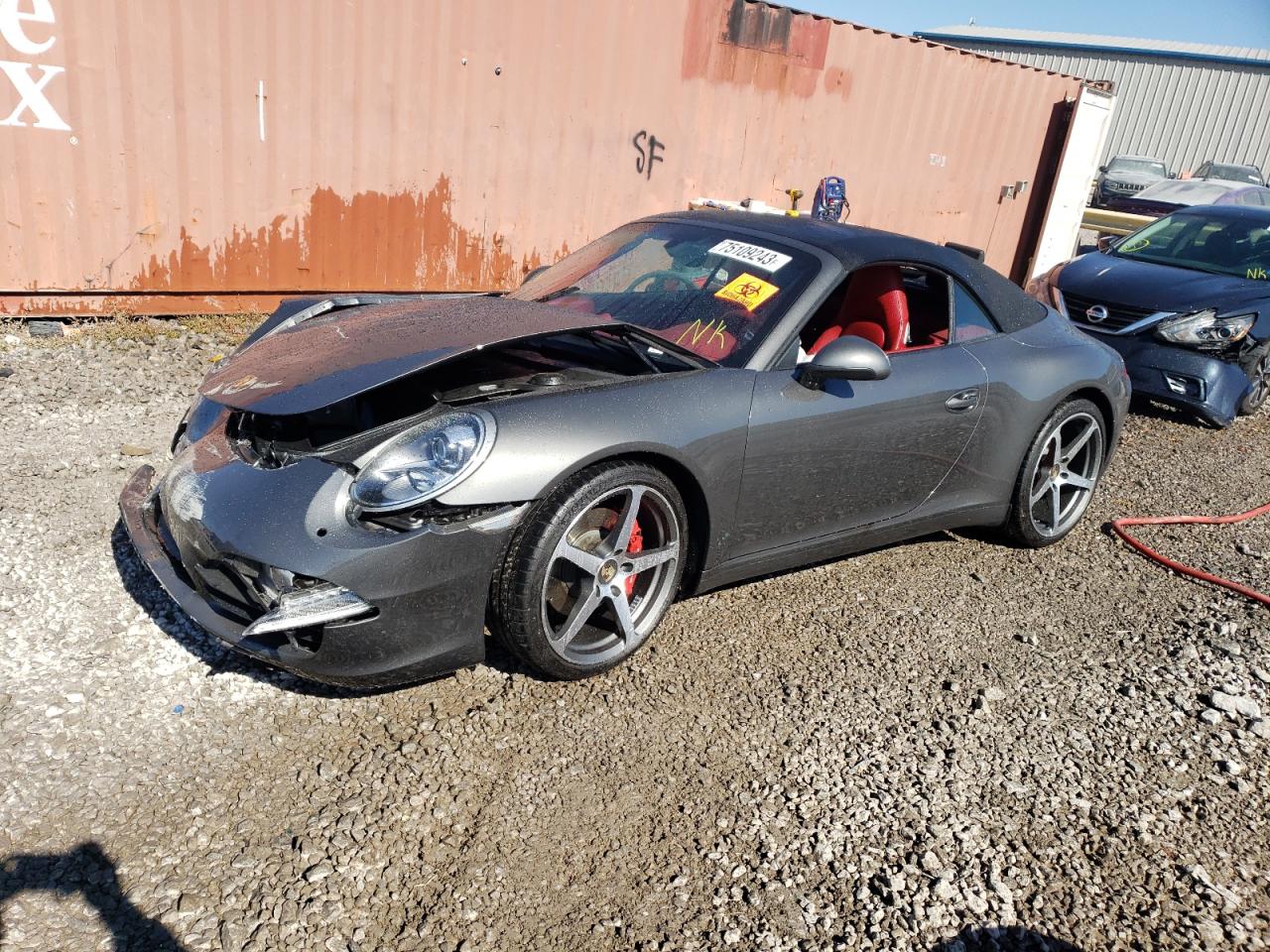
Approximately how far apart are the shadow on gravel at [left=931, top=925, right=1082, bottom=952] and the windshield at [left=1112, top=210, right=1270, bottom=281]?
6.70 meters

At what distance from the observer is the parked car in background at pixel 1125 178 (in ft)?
85.5

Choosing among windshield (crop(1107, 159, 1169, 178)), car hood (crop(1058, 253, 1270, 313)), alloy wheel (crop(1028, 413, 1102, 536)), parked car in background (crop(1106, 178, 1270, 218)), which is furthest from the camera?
windshield (crop(1107, 159, 1169, 178))

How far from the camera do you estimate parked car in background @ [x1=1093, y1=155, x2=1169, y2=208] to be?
26.0m

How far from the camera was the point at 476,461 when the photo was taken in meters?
2.76

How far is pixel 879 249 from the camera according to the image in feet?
13.0

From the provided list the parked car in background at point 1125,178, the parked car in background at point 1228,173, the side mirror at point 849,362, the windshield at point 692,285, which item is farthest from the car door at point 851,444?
the parked car in background at point 1228,173

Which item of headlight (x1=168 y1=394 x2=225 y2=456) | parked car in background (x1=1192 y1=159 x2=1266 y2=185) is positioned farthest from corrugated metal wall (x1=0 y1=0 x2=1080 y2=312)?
parked car in background (x1=1192 y1=159 x2=1266 y2=185)

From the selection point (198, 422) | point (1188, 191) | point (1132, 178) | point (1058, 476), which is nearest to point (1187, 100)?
point (1132, 178)

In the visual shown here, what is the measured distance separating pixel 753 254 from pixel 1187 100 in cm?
4067

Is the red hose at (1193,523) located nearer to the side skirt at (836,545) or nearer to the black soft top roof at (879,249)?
the side skirt at (836,545)

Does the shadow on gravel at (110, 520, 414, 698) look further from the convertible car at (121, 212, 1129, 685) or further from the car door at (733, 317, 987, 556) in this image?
the car door at (733, 317, 987, 556)

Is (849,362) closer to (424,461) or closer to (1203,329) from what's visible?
(424,461)

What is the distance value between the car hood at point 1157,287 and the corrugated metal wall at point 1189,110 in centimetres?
3152

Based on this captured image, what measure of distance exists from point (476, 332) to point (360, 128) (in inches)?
192
